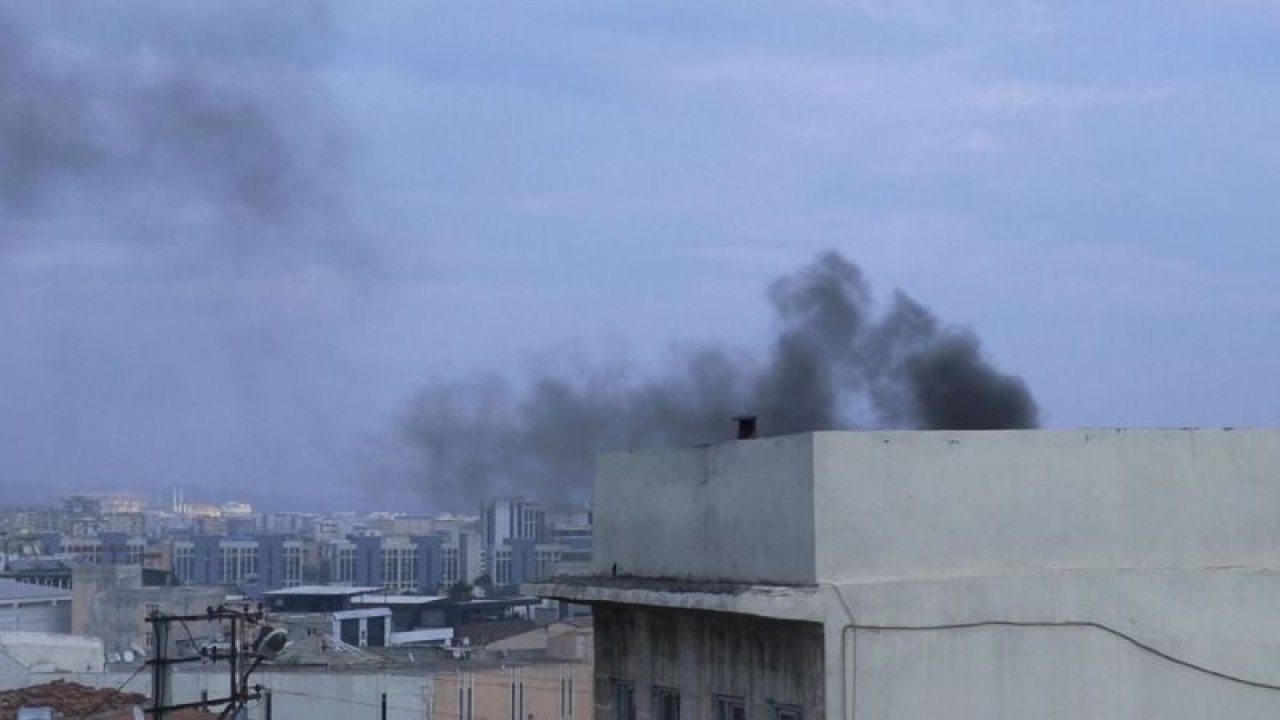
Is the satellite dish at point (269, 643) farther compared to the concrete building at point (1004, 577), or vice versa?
the satellite dish at point (269, 643)

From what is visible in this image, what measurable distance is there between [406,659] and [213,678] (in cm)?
795

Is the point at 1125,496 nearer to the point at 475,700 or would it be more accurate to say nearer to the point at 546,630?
the point at 475,700

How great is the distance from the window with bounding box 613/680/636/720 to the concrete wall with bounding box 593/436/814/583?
79 centimetres

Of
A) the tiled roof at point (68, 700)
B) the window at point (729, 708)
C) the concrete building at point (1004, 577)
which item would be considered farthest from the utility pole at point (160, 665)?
the concrete building at point (1004, 577)

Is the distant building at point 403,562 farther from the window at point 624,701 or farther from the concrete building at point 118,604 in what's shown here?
the window at point 624,701

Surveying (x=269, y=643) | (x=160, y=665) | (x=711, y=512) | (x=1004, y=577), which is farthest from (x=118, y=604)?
(x=1004, y=577)

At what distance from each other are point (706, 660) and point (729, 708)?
1.24ft

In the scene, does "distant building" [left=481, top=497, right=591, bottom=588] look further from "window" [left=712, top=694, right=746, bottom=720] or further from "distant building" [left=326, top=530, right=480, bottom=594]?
"window" [left=712, top=694, right=746, bottom=720]

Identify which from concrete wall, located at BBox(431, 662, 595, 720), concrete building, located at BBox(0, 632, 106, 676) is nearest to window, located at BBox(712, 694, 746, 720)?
concrete wall, located at BBox(431, 662, 595, 720)

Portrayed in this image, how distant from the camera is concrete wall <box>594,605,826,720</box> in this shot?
35.5ft

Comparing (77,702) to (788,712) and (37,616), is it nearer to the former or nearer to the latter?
(788,712)

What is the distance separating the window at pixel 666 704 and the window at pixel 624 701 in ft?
1.10

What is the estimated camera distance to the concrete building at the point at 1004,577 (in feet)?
34.9

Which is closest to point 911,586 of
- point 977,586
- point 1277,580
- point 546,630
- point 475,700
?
point 977,586
